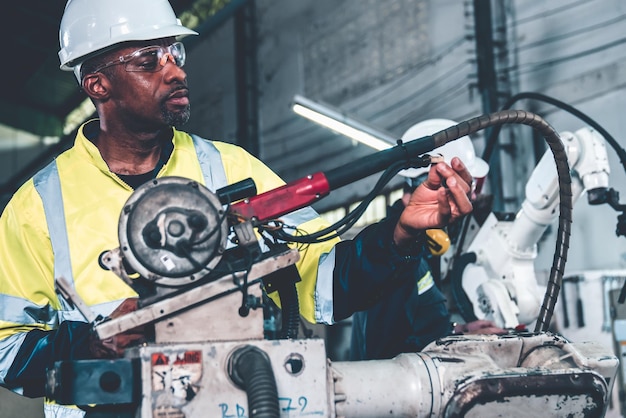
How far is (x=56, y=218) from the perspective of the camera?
1592 mm

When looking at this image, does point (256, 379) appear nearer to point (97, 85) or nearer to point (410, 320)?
point (97, 85)

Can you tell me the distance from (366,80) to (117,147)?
442cm

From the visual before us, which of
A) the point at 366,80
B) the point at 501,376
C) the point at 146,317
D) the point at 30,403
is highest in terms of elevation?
the point at 366,80

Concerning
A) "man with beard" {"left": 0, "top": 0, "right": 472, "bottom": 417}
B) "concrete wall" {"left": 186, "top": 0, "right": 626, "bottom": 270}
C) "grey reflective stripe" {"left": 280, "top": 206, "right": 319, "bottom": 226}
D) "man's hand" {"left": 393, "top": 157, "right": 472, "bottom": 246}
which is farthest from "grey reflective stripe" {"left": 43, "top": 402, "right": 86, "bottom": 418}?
"concrete wall" {"left": 186, "top": 0, "right": 626, "bottom": 270}

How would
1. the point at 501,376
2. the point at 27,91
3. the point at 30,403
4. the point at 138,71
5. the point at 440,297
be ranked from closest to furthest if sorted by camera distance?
1. the point at 501,376
2. the point at 138,71
3. the point at 440,297
4. the point at 30,403
5. the point at 27,91

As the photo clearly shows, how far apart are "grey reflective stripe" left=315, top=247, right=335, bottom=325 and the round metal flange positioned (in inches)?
17.1

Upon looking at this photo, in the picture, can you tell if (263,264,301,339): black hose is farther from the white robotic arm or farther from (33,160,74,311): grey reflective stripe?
the white robotic arm

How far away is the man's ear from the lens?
1.77 m

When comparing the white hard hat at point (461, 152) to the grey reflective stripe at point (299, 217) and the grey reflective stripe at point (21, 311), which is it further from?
the grey reflective stripe at point (21, 311)

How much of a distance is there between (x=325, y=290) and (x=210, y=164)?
439mm

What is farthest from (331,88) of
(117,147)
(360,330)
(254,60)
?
(117,147)

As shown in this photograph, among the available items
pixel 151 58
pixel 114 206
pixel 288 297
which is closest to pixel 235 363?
pixel 288 297

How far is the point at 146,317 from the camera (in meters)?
1.04

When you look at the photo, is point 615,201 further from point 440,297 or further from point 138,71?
point 138,71
